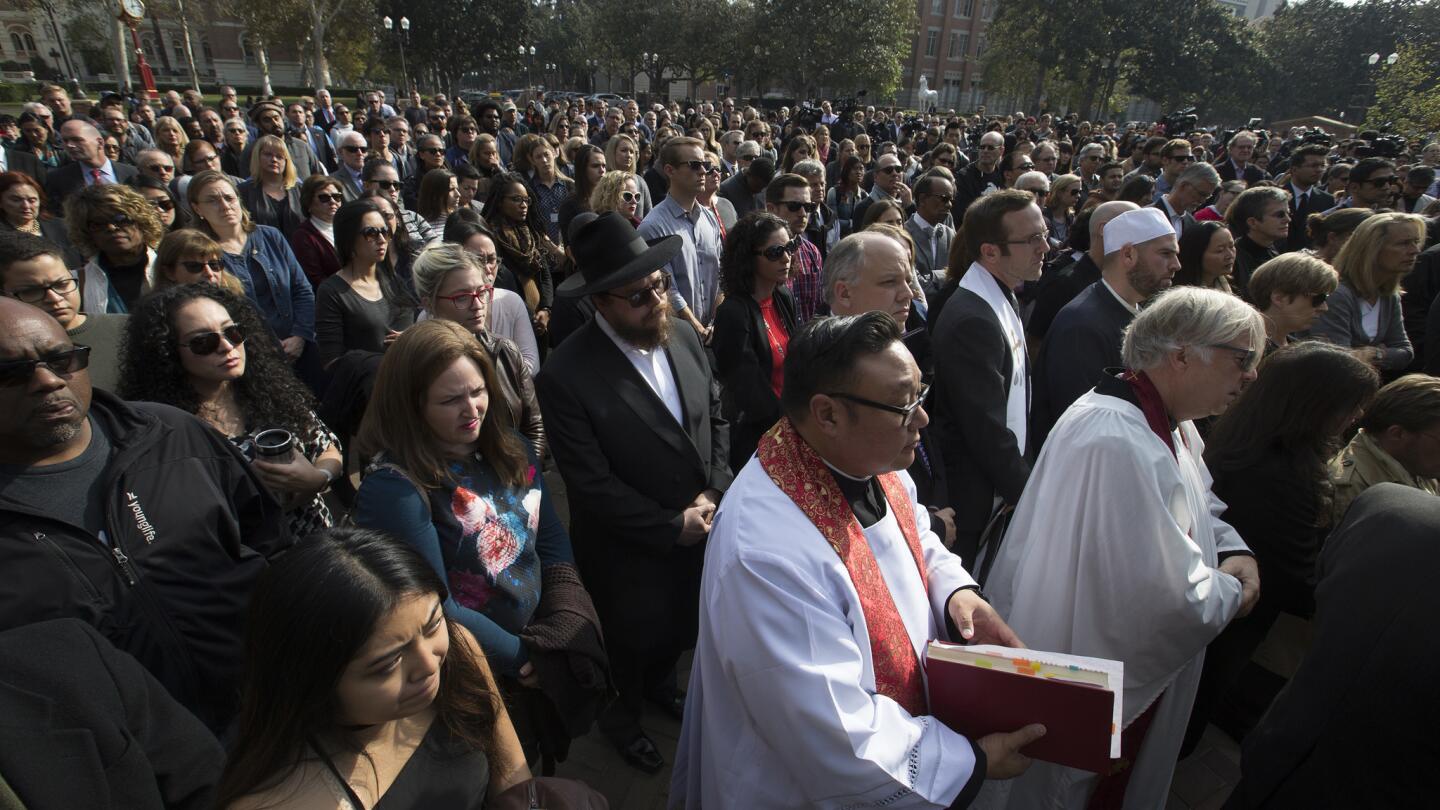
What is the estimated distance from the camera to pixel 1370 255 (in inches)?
180

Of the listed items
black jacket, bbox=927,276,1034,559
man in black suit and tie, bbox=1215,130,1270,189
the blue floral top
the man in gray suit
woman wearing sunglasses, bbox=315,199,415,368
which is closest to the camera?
the blue floral top

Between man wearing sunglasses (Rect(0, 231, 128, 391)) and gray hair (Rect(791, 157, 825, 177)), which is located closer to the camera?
man wearing sunglasses (Rect(0, 231, 128, 391))

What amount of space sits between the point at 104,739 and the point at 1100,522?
2.51 metres

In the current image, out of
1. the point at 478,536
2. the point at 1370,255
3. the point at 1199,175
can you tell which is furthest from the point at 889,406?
the point at 1199,175

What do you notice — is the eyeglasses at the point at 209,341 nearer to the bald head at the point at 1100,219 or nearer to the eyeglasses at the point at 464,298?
the eyeglasses at the point at 464,298

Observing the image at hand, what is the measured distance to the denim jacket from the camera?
14.6 ft

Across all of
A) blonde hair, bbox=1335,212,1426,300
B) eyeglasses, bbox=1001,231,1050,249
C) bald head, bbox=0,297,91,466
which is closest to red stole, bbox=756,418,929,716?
bald head, bbox=0,297,91,466

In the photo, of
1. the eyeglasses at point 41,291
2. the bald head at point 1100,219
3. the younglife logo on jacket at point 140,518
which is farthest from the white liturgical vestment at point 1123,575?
the eyeglasses at point 41,291

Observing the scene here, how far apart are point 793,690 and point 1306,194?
9842 millimetres

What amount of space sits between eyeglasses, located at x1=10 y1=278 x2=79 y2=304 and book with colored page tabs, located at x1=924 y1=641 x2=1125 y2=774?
3687mm

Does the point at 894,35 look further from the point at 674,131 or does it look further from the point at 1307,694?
the point at 1307,694

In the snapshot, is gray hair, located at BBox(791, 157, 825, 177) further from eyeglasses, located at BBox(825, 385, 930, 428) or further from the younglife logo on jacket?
the younglife logo on jacket

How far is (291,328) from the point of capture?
15.1 feet

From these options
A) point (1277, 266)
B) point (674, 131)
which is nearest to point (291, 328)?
point (1277, 266)
